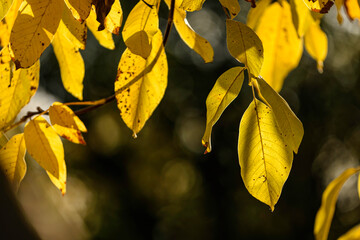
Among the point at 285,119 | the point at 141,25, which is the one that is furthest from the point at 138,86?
the point at 285,119

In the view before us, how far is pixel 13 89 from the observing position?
550 mm

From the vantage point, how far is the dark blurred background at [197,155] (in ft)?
23.3

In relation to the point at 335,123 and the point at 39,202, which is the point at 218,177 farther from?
the point at 39,202

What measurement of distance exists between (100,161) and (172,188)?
117cm

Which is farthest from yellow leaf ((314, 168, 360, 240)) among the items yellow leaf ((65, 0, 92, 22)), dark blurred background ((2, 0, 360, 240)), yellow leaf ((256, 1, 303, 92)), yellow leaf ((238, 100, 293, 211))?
dark blurred background ((2, 0, 360, 240))

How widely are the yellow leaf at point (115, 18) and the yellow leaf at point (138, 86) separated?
0.03 m

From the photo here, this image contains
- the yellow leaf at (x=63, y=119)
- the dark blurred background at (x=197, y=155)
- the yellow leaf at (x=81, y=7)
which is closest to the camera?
the yellow leaf at (x=81, y=7)

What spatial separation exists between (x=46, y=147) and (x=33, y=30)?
0.14m

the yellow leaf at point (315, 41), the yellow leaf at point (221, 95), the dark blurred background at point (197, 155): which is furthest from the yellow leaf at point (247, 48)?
the dark blurred background at point (197, 155)

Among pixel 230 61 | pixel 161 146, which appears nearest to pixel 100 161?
pixel 161 146

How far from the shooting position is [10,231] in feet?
0.73

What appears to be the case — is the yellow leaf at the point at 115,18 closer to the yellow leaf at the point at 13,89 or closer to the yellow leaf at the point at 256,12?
the yellow leaf at the point at 13,89

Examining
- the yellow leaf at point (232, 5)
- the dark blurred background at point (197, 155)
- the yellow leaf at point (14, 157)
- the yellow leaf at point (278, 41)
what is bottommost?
the dark blurred background at point (197, 155)

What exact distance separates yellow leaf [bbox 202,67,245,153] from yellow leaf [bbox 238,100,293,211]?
3 centimetres
